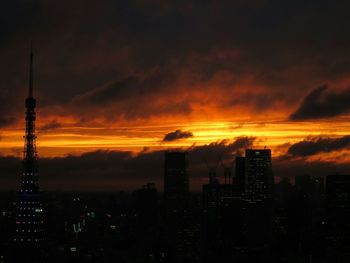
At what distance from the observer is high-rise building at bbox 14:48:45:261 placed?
40344mm

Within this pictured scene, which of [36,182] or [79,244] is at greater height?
[36,182]

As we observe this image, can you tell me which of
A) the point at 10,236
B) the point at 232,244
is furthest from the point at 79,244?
the point at 232,244

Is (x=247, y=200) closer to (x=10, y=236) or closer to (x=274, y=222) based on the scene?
(x=274, y=222)

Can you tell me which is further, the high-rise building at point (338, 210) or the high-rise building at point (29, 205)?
the high-rise building at point (338, 210)

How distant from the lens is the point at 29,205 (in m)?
42.8

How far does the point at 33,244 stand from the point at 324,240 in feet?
72.7

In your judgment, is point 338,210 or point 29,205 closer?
point 29,205

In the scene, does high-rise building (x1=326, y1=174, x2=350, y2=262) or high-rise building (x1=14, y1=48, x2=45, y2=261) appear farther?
high-rise building (x1=326, y1=174, x2=350, y2=262)

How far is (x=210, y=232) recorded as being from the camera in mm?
53875

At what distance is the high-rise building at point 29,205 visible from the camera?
1588 inches

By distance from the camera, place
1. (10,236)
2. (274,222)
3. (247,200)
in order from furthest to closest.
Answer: (247,200) → (274,222) → (10,236)

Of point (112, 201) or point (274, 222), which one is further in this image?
point (112, 201)

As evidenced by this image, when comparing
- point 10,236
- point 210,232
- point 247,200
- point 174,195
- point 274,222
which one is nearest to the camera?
point 10,236

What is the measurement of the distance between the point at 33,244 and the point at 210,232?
1742 cm
